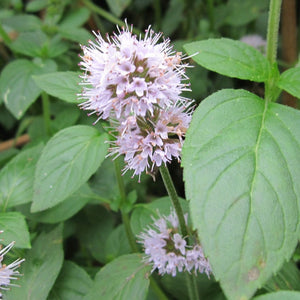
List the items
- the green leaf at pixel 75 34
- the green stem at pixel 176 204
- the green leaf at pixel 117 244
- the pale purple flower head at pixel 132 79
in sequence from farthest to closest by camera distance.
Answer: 1. the green leaf at pixel 75 34
2. the green leaf at pixel 117 244
3. the green stem at pixel 176 204
4. the pale purple flower head at pixel 132 79

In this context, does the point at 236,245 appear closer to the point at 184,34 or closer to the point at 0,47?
the point at 184,34

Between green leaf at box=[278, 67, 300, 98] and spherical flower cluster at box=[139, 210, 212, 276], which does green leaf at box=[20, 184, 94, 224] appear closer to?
spherical flower cluster at box=[139, 210, 212, 276]

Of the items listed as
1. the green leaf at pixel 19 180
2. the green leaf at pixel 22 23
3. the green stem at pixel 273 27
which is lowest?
the green leaf at pixel 19 180

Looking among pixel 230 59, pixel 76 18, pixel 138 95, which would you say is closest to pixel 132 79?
pixel 138 95

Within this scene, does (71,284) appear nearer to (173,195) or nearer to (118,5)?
(173,195)

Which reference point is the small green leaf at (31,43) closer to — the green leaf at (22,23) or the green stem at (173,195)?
the green leaf at (22,23)

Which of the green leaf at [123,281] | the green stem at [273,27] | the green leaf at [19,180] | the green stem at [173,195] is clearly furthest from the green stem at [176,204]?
the green leaf at [19,180]

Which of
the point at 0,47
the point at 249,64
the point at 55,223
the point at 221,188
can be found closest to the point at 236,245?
the point at 221,188
